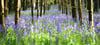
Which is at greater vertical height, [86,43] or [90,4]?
[90,4]

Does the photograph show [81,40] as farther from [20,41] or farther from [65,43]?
[20,41]

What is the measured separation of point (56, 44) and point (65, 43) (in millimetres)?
289

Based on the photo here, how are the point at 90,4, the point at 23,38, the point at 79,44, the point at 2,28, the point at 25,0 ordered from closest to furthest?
the point at 79,44, the point at 23,38, the point at 2,28, the point at 90,4, the point at 25,0

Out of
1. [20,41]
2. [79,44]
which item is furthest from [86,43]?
[20,41]

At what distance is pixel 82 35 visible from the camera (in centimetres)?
518

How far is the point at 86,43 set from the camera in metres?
4.45

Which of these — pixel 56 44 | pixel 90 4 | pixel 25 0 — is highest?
pixel 25 0

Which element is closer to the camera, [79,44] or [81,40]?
[79,44]

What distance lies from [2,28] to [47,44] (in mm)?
2520

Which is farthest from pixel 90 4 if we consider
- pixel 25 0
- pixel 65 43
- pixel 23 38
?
pixel 25 0

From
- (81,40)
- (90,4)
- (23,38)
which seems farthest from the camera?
(90,4)

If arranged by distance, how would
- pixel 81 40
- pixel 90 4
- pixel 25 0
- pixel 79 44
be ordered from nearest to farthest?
1. pixel 79 44
2. pixel 81 40
3. pixel 90 4
4. pixel 25 0

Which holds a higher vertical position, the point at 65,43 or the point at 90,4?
the point at 90,4

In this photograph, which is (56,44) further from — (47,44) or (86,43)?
(86,43)
